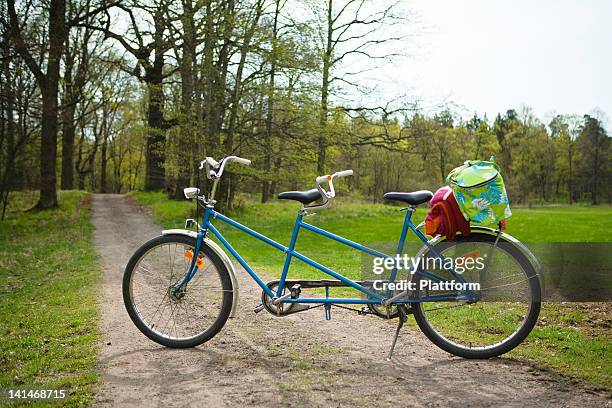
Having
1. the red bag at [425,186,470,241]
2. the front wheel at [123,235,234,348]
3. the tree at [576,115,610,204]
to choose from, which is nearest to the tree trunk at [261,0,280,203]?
the front wheel at [123,235,234,348]

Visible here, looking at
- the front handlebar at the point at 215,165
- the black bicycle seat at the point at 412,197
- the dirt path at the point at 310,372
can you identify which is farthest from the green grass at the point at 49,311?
the black bicycle seat at the point at 412,197

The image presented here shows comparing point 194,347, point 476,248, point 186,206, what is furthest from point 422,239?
point 186,206

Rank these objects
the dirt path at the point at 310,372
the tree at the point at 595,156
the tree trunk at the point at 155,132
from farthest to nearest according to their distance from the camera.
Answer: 1. the tree at the point at 595,156
2. the tree trunk at the point at 155,132
3. the dirt path at the point at 310,372

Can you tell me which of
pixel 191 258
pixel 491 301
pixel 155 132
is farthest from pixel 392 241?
pixel 155 132

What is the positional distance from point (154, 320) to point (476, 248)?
2402 millimetres

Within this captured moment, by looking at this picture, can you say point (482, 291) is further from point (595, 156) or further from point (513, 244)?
point (595, 156)

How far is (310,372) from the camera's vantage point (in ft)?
11.4

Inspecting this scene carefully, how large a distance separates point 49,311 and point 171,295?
249 centimetres

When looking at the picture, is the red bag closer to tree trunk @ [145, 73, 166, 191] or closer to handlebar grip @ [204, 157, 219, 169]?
handlebar grip @ [204, 157, 219, 169]

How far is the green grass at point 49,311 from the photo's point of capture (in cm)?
358

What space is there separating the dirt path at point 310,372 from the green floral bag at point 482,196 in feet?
3.23

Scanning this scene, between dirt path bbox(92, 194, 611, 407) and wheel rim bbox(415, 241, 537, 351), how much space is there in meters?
0.17

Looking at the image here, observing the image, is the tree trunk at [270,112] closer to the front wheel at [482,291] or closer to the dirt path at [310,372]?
the dirt path at [310,372]

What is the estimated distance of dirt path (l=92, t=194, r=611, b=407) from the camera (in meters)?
3.06
